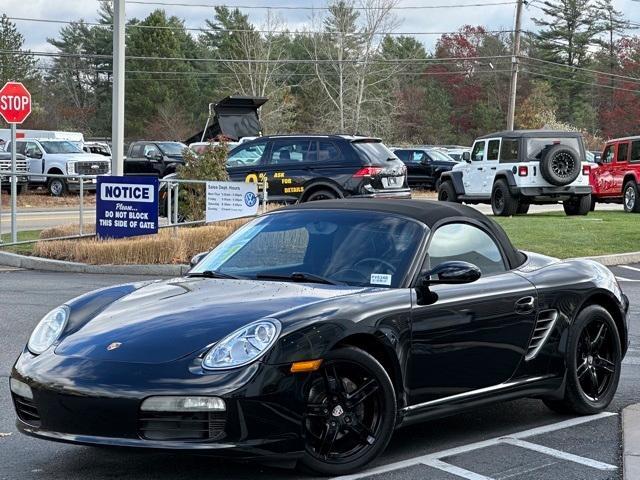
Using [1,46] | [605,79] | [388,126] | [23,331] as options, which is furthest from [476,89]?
[23,331]

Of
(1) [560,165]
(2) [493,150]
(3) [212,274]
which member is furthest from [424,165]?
(3) [212,274]

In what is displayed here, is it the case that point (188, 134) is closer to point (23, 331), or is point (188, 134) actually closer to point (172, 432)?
point (23, 331)

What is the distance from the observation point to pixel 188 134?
73.6m

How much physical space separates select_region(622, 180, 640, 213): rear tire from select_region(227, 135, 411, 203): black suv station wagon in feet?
28.9

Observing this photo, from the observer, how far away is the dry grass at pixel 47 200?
107 ft

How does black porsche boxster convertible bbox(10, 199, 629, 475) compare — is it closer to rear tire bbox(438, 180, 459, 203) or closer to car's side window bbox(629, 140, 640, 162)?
rear tire bbox(438, 180, 459, 203)

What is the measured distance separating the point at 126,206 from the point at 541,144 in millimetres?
11757

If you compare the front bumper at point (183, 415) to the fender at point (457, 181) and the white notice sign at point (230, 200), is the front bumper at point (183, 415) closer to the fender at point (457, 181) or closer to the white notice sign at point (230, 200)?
the white notice sign at point (230, 200)

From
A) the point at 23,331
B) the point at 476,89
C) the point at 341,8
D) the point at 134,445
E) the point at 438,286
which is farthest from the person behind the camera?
the point at 476,89

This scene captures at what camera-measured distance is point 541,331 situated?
6828 mm

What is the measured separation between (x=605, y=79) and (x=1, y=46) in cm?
4537

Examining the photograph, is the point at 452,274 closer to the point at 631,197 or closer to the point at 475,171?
the point at 475,171

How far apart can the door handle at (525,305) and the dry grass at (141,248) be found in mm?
9835

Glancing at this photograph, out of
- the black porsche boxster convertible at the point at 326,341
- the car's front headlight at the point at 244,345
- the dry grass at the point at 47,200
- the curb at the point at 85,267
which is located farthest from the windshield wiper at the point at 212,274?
the dry grass at the point at 47,200
